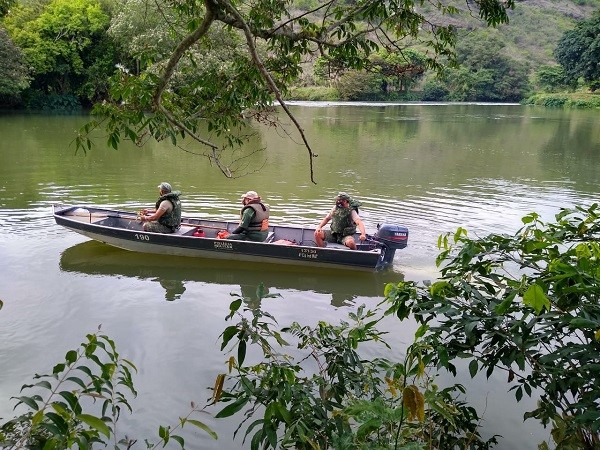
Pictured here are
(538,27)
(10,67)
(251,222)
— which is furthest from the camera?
(538,27)

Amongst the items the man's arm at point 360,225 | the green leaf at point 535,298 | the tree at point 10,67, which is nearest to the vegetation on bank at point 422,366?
the green leaf at point 535,298

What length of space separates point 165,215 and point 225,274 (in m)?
1.54

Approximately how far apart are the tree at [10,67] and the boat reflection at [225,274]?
26.7 metres

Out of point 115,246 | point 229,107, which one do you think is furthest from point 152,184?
point 229,107

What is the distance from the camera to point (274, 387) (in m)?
2.51

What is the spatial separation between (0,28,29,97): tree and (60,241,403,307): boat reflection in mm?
26734

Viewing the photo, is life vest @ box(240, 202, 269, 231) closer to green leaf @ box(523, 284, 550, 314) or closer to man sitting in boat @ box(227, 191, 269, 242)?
man sitting in boat @ box(227, 191, 269, 242)

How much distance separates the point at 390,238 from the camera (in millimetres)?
8375

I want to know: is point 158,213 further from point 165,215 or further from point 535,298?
point 535,298

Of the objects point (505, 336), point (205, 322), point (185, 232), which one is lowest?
point (205, 322)

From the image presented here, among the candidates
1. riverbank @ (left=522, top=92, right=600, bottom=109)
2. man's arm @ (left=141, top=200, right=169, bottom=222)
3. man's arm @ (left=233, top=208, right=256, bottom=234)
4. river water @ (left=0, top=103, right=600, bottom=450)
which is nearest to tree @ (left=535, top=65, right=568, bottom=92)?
riverbank @ (left=522, top=92, right=600, bottom=109)

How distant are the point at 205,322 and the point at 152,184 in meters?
8.65

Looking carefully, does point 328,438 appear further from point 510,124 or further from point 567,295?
point 510,124

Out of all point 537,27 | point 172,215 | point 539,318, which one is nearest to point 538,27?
point 537,27
